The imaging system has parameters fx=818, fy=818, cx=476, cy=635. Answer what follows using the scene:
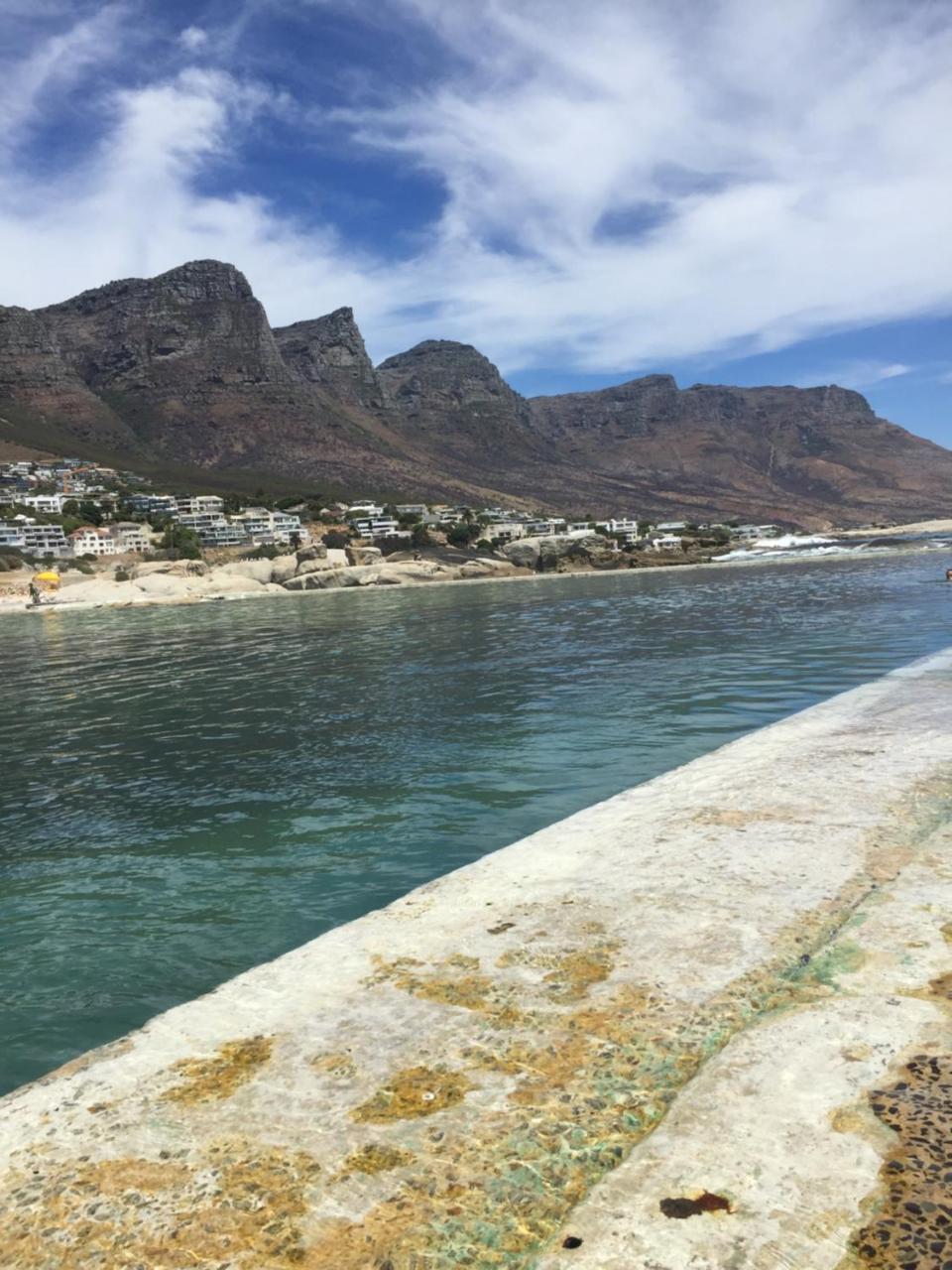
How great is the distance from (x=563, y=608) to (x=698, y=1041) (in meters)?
50.2

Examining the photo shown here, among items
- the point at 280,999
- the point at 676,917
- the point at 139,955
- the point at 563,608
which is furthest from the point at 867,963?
the point at 563,608

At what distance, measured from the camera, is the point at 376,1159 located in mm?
3627

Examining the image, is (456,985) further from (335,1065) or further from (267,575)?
(267,575)

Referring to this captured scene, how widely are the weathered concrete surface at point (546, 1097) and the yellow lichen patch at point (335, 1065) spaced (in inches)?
0.5

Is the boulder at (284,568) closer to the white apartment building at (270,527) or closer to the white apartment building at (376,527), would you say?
the white apartment building at (270,527)

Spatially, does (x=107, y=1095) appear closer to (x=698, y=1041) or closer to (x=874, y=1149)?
(x=698, y=1041)

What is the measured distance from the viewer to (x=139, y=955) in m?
7.62

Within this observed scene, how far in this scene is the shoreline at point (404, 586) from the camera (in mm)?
85500

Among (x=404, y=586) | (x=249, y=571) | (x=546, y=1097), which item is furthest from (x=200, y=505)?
(x=546, y=1097)

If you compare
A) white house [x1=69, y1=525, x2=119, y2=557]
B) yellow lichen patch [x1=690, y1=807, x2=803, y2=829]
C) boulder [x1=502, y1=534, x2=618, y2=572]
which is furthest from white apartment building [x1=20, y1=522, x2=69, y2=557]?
yellow lichen patch [x1=690, y1=807, x2=803, y2=829]

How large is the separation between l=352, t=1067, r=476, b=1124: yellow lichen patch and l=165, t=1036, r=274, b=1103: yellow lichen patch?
0.79m

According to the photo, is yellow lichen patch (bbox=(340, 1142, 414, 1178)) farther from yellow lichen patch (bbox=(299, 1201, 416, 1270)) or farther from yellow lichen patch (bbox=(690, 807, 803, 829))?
yellow lichen patch (bbox=(690, 807, 803, 829))

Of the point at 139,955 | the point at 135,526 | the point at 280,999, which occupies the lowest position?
the point at 139,955

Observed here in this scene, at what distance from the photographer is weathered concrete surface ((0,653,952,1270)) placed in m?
3.18
